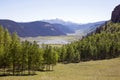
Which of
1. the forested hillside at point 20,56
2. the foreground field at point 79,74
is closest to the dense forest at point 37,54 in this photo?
the forested hillside at point 20,56

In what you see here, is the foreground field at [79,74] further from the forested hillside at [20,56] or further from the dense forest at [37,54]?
the dense forest at [37,54]

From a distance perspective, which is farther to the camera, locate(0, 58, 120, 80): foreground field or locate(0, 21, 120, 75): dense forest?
locate(0, 21, 120, 75): dense forest

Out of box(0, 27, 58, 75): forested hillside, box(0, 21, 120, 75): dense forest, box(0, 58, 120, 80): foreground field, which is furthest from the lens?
box(0, 21, 120, 75): dense forest

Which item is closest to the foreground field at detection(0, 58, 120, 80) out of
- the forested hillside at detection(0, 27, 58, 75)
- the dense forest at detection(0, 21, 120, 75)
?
the forested hillside at detection(0, 27, 58, 75)

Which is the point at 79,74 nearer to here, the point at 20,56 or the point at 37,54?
the point at 37,54

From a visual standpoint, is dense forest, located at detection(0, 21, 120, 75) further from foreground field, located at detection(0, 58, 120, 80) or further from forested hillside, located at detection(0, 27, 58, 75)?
foreground field, located at detection(0, 58, 120, 80)

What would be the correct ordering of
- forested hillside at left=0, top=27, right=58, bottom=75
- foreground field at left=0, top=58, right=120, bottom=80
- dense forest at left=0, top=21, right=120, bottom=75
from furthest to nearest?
dense forest at left=0, top=21, right=120, bottom=75 → forested hillside at left=0, top=27, right=58, bottom=75 → foreground field at left=0, top=58, right=120, bottom=80

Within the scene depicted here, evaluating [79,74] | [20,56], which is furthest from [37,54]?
[79,74]

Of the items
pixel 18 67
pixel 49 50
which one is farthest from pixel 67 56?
Answer: pixel 18 67

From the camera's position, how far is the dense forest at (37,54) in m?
91.1

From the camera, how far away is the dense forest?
299 feet

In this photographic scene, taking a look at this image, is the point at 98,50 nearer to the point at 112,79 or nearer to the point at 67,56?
the point at 67,56

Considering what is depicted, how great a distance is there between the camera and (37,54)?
313ft

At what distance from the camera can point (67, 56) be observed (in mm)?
155875
